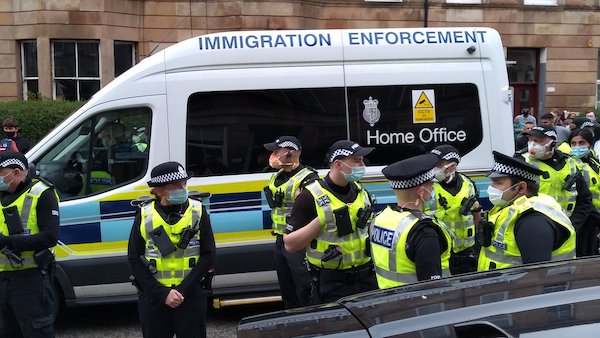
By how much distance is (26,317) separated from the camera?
430cm

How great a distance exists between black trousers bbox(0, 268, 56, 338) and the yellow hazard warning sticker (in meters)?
3.59

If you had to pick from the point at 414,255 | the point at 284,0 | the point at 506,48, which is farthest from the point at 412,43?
the point at 506,48

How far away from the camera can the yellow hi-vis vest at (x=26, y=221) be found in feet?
14.1

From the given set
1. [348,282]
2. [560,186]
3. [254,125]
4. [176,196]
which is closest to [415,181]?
[348,282]

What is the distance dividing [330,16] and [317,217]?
15127 millimetres

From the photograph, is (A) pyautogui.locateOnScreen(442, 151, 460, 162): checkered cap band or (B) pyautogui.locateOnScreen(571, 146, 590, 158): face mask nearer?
(A) pyautogui.locateOnScreen(442, 151, 460, 162): checkered cap band

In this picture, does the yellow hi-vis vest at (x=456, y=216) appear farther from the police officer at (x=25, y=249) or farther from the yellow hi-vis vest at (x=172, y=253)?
the police officer at (x=25, y=249)

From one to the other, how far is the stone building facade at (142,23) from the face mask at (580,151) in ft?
34.6

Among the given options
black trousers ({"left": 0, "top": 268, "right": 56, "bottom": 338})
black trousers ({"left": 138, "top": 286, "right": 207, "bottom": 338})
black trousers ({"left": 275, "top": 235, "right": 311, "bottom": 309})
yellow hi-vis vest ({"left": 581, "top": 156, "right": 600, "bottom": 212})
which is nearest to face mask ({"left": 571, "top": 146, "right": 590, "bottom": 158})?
yellow hi-vis vest ({"left": 581, "top": 156, "right": 600, "bottom": 212})

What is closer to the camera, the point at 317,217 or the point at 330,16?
the point at 317,217

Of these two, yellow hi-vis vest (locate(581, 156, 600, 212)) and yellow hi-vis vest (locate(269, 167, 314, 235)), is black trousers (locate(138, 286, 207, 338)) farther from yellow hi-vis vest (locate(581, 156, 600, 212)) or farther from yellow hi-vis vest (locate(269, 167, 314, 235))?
yellow hi-vis vest (locate(581, 156, 600, 212))

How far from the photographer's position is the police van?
18.4 feet

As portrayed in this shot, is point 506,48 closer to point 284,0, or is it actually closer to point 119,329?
point 284,0

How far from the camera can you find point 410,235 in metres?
3.08
